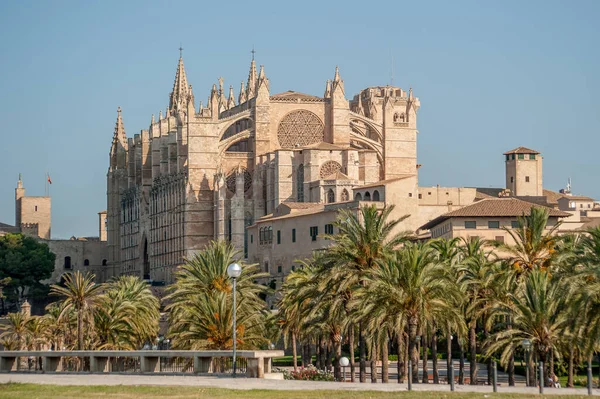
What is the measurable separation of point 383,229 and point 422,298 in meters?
2.76

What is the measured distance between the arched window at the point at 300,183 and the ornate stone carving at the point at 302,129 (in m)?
8.08

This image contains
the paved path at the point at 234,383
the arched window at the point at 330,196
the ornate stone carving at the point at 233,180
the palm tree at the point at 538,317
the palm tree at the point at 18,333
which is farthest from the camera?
the ornate stone carving at the point at 233,180

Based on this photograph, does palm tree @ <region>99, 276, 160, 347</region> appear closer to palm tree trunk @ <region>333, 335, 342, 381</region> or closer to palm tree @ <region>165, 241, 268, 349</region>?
palm tree @ <region>165, 241, 268, 349</region>

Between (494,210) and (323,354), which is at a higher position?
(494,210)

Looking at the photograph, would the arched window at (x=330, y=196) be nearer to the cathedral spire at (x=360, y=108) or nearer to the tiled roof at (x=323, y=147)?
the tiled roof at (x=323, y=147)

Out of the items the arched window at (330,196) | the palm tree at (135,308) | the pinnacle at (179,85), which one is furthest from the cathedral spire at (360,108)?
the palm tree at (135,308)

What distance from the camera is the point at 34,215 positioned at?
490ft

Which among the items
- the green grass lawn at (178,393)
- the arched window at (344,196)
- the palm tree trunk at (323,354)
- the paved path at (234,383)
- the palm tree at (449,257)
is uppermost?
the arched window at (344,196)

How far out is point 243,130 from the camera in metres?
106

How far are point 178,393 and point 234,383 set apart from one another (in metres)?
1.89

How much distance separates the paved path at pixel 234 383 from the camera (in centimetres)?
2938

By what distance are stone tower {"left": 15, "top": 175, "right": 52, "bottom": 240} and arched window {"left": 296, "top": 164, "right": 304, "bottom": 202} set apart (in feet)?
190

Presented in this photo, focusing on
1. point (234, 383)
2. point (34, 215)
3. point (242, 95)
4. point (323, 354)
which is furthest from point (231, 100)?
point (234, 383)

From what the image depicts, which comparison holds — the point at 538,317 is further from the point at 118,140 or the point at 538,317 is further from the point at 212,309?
the point at 118,140
